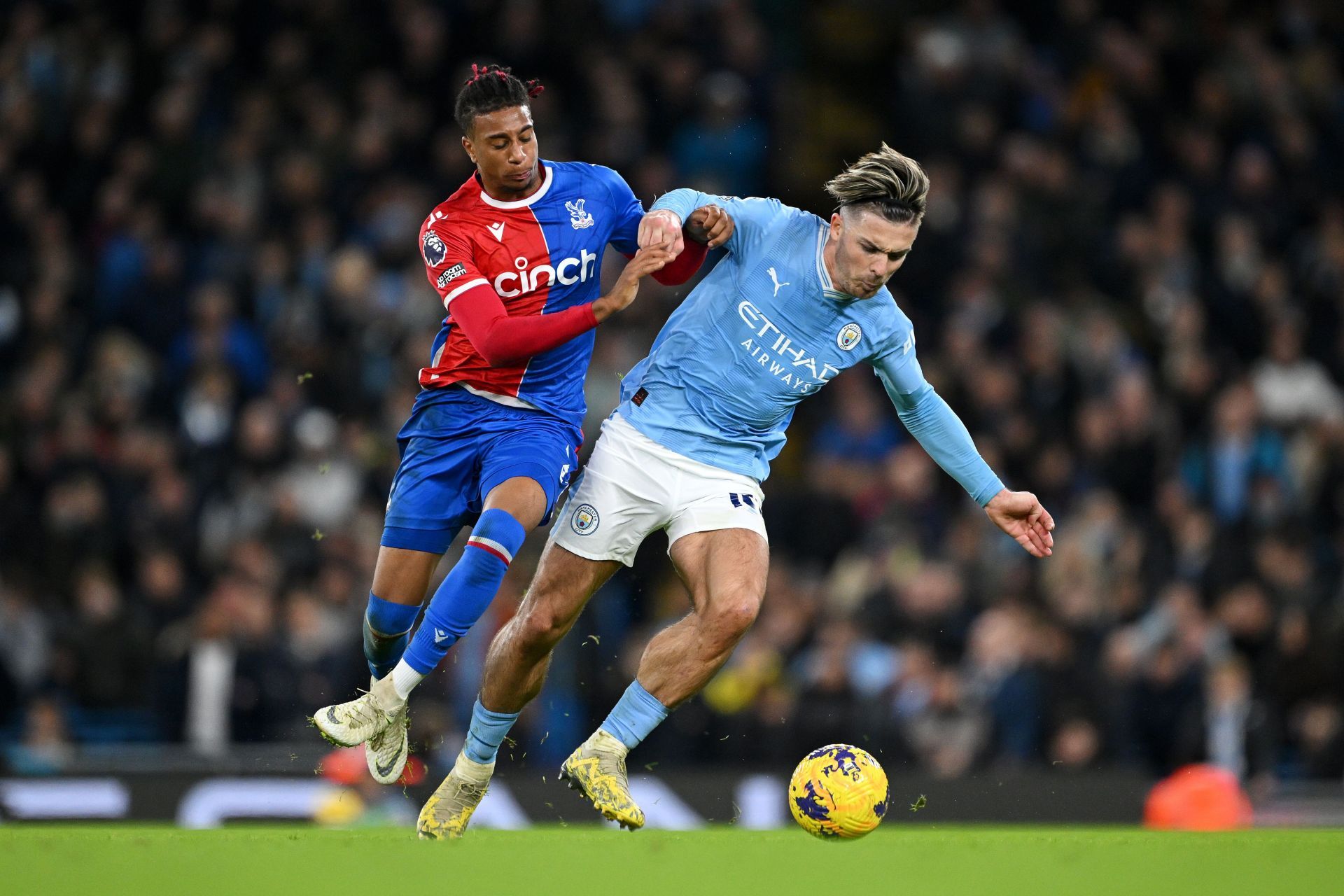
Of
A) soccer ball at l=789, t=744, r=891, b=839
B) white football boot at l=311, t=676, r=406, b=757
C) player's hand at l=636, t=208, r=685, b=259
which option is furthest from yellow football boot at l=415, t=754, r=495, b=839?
player's hand at l=636, t=208, r=685, b=259

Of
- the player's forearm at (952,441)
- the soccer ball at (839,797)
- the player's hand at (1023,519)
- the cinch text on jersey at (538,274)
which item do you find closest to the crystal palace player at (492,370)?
the cinch text on jersey at (538,274)

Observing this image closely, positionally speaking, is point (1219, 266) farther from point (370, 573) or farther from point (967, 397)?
point (370, 573)

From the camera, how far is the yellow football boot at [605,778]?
6.07 meters

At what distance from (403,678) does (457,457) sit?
86 centimetres

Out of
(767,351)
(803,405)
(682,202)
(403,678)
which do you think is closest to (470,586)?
(403,678)

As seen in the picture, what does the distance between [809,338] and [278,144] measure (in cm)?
850

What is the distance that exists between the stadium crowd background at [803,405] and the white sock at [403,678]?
13.4 ft

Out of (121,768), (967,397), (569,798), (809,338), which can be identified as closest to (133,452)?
(121,768)

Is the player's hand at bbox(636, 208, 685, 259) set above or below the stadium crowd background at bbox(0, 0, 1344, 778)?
above

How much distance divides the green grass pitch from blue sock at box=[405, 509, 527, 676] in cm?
70

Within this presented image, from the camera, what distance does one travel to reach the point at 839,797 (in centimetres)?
621

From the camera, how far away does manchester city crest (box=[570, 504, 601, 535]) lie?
6512 mm

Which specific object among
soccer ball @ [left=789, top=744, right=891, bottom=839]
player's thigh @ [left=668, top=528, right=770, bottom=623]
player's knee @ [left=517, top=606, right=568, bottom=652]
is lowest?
soccer ball @ [left=789, top=744, right=891, bottom=839]

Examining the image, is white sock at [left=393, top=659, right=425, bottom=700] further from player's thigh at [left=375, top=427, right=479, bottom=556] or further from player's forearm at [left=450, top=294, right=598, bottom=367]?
player's forearm at [left=450, top=294, right=598, bottom=367]
